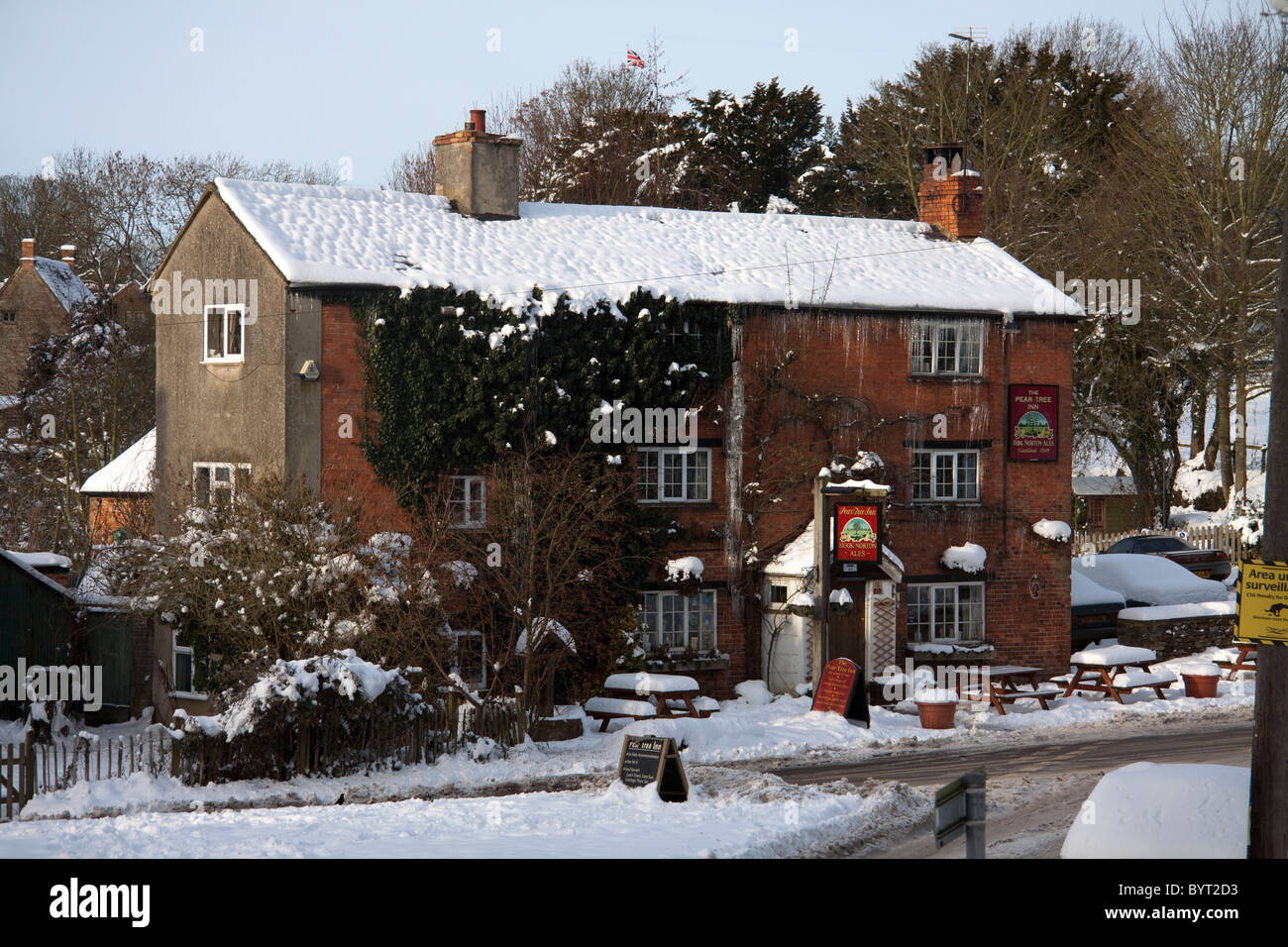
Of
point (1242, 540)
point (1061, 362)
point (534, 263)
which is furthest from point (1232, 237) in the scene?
point (534, 263)

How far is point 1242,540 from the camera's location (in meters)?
38.8

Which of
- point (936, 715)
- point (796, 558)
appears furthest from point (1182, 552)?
point (936, 715)

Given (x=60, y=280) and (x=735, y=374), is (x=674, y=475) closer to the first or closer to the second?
(x=735, y=374)

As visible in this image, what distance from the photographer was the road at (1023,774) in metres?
15.0

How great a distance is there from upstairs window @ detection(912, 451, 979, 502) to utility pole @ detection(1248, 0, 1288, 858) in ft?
55.2

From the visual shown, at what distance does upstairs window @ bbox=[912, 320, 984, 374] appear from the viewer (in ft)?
92.4

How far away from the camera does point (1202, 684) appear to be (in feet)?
86.3

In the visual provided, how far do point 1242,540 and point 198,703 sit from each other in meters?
27.7

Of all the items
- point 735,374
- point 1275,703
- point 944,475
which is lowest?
point 1275,703

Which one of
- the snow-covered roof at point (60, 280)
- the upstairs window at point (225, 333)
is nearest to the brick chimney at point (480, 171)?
the upstairs window at point (225, 333)

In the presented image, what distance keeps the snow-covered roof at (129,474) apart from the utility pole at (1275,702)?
25.5m

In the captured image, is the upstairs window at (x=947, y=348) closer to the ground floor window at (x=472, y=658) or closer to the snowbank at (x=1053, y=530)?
the snowbank at (x=1053, y=530)

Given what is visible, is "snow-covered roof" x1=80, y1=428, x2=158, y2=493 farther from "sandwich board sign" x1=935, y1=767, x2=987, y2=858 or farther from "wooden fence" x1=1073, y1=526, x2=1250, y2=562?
"sandwich board sign" x1=935, y1=767, x2=987, y2=858

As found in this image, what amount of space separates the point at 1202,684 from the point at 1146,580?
7.20 meters
